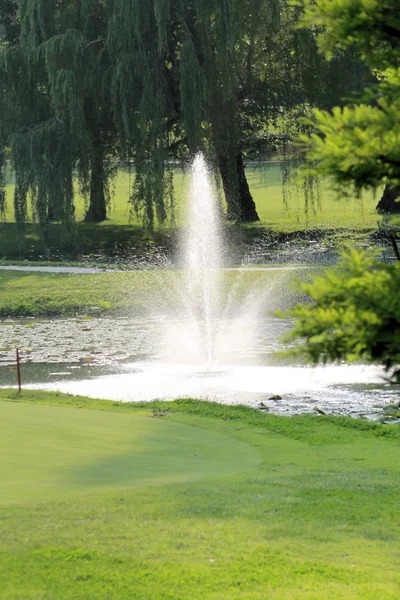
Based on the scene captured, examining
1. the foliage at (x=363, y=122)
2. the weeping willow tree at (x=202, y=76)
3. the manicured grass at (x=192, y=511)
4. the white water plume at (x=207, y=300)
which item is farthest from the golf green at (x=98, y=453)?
the weeping willow tree at (x=202, y=76)

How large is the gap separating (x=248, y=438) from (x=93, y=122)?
20703 mm

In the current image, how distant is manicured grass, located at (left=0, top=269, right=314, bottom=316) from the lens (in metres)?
25.3

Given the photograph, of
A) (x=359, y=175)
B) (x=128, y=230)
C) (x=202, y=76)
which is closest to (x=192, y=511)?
(x=359, y=175)

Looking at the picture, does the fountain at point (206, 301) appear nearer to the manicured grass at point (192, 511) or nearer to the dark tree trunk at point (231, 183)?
the dark tree trunk at point (231, 183)

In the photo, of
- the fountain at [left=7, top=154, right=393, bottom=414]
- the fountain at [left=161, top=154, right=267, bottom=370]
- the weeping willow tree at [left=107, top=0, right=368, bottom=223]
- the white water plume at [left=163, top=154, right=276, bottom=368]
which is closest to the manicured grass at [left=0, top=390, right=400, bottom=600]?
the fountain at [left=7, top=154, right=393, bottom=414]

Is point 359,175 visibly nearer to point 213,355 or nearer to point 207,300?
point 213,355

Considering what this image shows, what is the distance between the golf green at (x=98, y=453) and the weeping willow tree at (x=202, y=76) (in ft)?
53.6

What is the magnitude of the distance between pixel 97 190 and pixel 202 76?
8.75 m

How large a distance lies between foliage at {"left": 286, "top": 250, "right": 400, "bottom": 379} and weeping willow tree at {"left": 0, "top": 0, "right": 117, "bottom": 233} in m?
23.9

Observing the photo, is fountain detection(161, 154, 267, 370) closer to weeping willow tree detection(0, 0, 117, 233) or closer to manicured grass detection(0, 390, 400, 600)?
weeping willow tree detection(0, 0, 117, 233)

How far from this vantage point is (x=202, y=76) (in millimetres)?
27406

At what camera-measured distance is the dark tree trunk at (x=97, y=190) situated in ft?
102

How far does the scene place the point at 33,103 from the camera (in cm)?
3008

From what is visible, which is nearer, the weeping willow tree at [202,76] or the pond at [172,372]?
the pond at [172,372]
